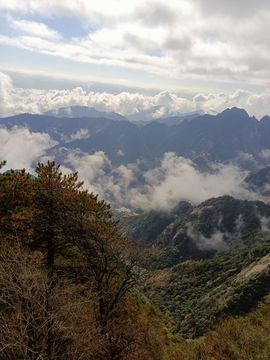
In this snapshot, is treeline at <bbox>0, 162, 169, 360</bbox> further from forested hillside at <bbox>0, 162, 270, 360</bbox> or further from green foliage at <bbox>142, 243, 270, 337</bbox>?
green foliage at <bbox>142, 243, 270, 337</bbox>

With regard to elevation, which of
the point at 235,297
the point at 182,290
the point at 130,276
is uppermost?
the point at 130,276

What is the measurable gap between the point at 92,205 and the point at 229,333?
15.1 metres

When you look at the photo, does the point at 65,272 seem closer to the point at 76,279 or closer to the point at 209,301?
→ the point at 76,279

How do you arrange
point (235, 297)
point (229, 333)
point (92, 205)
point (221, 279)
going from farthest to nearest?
1. point (221, 279)
2. point (235, 297)
3. point (92, 205)
4. point (229, 333)

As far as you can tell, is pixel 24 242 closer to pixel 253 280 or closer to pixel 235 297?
pixel 235 297

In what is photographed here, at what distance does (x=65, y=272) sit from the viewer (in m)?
36.6

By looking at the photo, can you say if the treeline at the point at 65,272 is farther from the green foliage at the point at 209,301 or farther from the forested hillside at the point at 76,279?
the green foliage at the point at 209,301

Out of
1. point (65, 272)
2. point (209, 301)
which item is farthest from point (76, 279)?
point (209, 301)

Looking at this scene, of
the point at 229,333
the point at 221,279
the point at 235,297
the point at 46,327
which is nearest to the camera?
the point at 46,327

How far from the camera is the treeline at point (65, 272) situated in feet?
68.3

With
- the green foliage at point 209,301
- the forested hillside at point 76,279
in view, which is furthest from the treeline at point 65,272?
the green foliage at point 209,301

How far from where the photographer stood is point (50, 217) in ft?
124

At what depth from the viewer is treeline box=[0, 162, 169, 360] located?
819 inches

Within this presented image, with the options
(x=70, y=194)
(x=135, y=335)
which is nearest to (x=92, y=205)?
(x=70, y=194)
